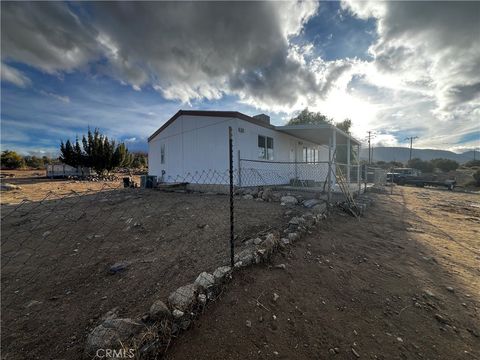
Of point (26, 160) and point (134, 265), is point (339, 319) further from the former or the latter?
point (26, 160)

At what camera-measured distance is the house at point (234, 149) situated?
9.84 m

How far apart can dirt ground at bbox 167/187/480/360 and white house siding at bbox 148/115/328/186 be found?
526 centimetres

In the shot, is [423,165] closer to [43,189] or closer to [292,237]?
[292,237]

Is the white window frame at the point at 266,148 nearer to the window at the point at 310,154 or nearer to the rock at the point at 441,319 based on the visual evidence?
the window at the point at 310,154

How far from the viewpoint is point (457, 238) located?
548 cm

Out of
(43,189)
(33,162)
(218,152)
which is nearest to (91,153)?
(43,189)

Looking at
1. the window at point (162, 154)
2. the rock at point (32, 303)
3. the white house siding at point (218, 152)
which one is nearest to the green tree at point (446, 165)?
the white house siding at point (218, 152)

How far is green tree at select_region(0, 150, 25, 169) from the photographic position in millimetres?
33562

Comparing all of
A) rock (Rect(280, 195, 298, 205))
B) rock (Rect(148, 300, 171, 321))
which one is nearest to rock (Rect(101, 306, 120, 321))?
rock (Rect(148, 300, 171, 321))

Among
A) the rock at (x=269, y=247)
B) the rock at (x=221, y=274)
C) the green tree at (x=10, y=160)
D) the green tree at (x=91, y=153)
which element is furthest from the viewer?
the green tree at (x=10, y=160)

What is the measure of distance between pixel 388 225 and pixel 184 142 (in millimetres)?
9858

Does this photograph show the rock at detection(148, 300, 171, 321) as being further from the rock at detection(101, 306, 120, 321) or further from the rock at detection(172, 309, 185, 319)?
the rock at detection(101, 306, 120, 321)

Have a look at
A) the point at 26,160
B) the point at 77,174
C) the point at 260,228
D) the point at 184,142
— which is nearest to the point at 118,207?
the point at 184,142

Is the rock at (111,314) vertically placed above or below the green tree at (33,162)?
below
